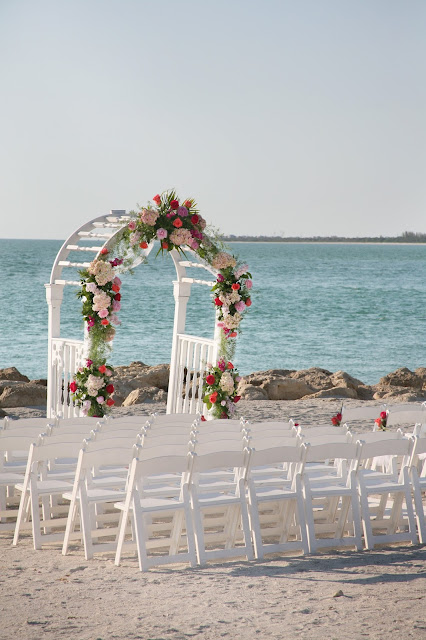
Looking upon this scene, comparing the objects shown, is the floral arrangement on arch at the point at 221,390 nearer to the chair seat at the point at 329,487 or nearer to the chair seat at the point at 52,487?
the chair seat at the point at 329,487

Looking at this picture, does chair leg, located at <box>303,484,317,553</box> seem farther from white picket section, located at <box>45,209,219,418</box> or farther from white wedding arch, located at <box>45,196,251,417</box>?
white picket section, located at <box>45,209,219,418</box>

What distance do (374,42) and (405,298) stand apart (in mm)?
21701

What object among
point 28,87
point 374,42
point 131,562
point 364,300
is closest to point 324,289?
point 364,300

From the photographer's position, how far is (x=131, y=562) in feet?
16.6

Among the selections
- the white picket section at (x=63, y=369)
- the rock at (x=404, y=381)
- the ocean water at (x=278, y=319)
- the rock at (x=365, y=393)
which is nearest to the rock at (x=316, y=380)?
the rock at (x=365, y=393)

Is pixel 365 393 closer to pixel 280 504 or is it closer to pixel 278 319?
pixel 280 504

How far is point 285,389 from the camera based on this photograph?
548 inches

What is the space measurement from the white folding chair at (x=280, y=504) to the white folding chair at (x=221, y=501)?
57mm

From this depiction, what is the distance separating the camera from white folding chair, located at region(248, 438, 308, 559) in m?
5.18

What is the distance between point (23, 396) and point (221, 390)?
4970mm

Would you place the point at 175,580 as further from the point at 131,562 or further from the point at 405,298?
the point at 405,298

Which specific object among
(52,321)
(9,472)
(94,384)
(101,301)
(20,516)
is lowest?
(20,516)

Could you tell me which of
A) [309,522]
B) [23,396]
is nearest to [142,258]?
[309,522]

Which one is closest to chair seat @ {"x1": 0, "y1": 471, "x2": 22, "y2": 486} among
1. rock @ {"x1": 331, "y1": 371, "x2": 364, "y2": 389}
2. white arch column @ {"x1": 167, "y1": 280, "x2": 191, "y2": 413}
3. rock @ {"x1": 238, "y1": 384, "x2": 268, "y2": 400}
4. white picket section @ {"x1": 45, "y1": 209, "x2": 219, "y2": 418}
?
white picket section @ {"x1": 45, "y1": 209, "x2": 219, "y2": 418}
